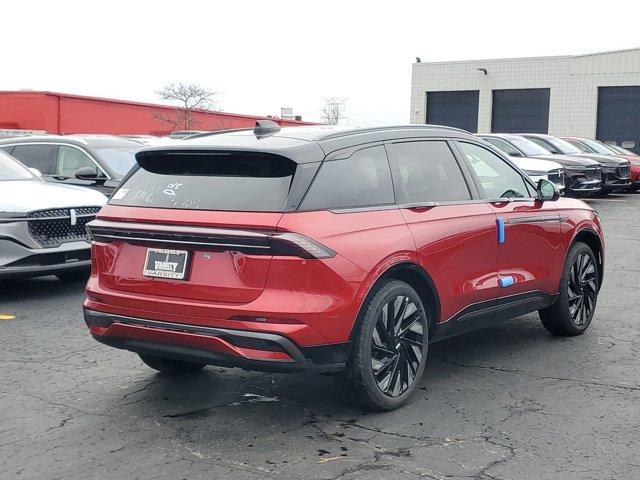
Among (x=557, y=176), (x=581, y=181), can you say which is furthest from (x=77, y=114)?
(x=557, y=176)

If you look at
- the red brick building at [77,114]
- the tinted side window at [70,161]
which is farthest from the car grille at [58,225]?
the red brick building at [77,114]

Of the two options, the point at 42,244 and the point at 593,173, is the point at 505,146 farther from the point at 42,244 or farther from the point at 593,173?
the point at 42,244

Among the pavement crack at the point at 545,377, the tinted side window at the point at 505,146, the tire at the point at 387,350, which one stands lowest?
the pavement crack at the point at 545,377

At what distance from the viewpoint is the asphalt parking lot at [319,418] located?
→ 13.7ft

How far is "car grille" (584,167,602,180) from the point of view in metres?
20.2

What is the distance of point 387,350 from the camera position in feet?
16.2

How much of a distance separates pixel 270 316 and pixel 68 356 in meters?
2.59

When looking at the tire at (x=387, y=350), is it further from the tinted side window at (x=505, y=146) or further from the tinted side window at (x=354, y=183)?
the tinted side window at (x=505, y=146)

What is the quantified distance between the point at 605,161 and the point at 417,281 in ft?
61.5

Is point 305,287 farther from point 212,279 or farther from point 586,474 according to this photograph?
point 586,474

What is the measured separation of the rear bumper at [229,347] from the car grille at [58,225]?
13.2 feet

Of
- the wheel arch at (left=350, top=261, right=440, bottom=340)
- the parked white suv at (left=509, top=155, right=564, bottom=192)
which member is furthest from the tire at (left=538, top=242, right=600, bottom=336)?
the parked white suv at (left=509, top=155, right=564, bottom=192)

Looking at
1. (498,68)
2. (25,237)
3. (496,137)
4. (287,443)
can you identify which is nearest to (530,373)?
(287,443)

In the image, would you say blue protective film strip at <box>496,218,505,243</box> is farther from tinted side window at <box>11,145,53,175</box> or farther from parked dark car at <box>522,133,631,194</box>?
parked dark car at <box>522,133,631,194</box>
